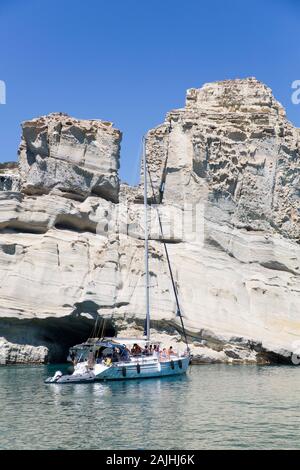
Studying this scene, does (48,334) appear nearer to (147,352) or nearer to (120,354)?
(147,352)

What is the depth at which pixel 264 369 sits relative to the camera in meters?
38.6

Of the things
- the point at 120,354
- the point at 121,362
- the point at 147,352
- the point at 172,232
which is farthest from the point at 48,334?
the point at 121,362

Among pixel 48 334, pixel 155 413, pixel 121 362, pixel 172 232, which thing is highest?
pixel 172 232

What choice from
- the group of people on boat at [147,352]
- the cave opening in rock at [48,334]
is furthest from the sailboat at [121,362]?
the cave opening in rock at [48,334]

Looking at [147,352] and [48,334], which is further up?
[48,334]

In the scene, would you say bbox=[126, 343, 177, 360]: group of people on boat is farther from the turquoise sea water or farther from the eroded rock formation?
the eroded rock formation

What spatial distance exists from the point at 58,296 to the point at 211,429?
83.4ft

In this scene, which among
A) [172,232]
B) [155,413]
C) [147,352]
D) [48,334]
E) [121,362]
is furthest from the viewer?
[172,232]

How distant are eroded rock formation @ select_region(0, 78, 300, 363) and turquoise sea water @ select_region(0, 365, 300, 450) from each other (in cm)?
1023

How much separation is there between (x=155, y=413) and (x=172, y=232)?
90.0 feet

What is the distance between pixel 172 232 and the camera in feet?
160

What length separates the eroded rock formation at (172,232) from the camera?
43.5 metres

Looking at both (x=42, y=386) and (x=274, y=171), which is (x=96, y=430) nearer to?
(x=42, y=386)
